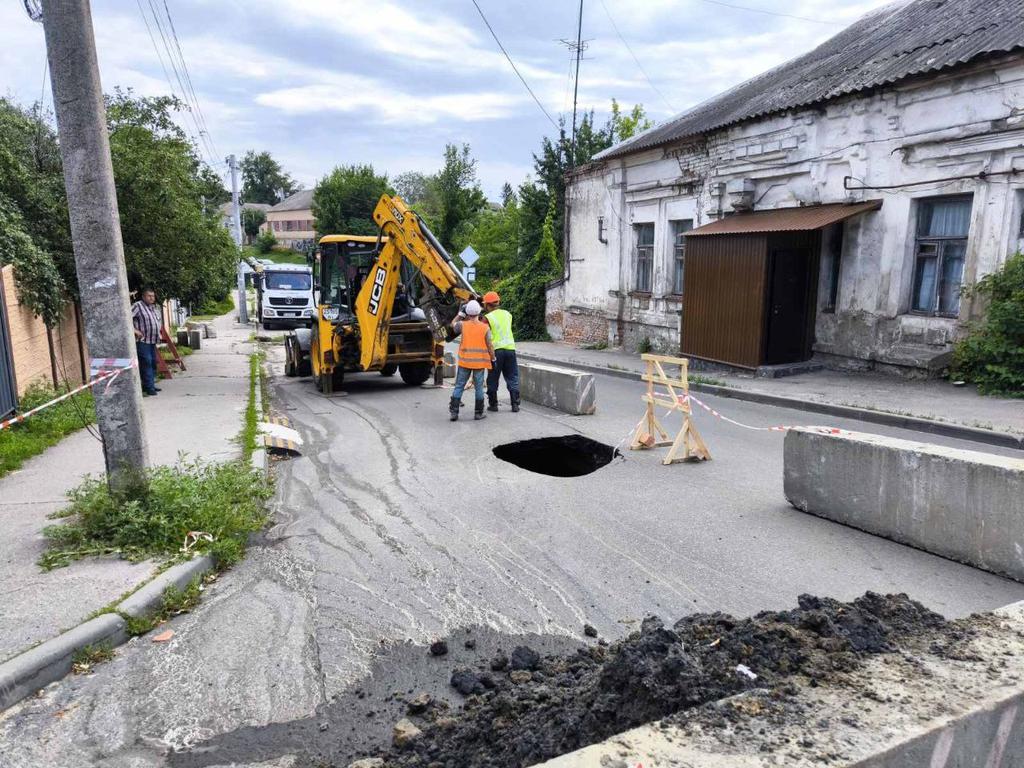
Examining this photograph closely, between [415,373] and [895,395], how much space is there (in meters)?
8.43

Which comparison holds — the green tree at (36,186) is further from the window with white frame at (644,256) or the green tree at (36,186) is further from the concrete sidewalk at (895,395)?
the window with white frame at (644,256)

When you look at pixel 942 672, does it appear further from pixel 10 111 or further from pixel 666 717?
pixel 10 111

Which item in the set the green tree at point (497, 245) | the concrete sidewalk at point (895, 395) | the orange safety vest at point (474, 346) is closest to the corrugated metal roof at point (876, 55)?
the concrete sidewalk at point (895, 395)

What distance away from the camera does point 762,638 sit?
2910 millimetres

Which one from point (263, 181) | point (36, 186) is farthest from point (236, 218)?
point (263, 181)

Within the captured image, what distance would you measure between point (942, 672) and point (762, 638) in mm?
648

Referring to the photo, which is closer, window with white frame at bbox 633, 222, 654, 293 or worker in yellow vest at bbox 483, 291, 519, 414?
worker in yellow vest at bbox 483, 291, 519, 414

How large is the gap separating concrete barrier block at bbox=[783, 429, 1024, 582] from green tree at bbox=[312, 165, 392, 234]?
53.1 m

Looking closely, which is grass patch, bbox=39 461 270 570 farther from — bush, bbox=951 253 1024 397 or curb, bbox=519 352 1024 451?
bush, bbox=951 253 1024 397

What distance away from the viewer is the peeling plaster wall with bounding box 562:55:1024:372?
447 inches

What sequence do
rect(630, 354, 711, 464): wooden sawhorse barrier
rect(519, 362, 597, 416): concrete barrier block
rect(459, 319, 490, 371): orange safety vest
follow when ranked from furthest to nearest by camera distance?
rect(519, 362, 597, 416): concrete barrier block
rect(459, 319, 490, 371): orange safety vest
rect(630, 354, 711, 464): wooden sawhorse barrier

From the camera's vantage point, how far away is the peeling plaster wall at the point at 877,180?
1136 cm

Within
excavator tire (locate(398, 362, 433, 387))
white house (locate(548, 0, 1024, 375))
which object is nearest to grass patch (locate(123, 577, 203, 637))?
excavator tire (locate(398, 362, 433, 387))

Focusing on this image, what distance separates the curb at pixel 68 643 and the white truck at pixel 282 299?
84.9ft
